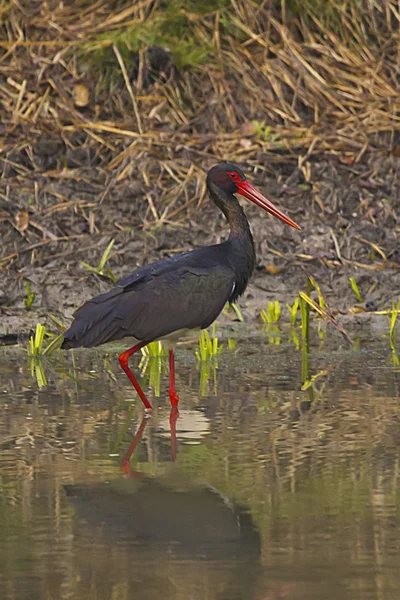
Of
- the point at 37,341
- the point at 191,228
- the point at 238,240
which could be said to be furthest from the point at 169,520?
the point at 191,228

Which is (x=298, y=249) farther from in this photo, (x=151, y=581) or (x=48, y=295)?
(x=151, y=581)

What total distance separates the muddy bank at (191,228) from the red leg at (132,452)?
2.86 meters

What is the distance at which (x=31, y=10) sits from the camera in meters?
11.7

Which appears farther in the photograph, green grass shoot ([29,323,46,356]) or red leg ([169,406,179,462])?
green grass shoot ([29,323,46,356])

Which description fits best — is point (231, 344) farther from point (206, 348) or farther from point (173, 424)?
point (173, 424)

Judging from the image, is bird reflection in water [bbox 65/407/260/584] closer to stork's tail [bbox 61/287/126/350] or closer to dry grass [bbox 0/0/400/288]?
stork's tail [bbox 61/287/126/350]

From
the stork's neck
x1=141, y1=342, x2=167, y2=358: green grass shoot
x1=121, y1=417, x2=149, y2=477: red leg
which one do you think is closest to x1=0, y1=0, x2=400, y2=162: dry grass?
the stork's neck

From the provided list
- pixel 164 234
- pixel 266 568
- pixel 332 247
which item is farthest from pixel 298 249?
pixel 266 568

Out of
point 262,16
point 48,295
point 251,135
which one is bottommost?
point 48,295

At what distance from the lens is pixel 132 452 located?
5.57 m

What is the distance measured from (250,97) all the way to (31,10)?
225 centimetres

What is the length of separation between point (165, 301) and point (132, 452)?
4.96 ft

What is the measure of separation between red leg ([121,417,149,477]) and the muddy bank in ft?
9.40

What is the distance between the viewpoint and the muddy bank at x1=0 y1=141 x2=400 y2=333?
30.7 feet
